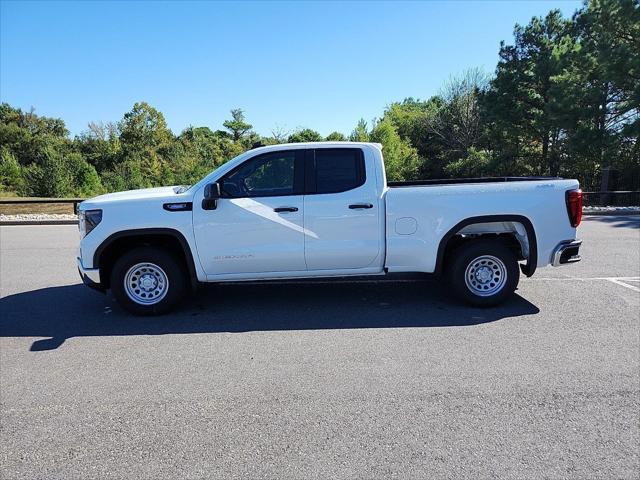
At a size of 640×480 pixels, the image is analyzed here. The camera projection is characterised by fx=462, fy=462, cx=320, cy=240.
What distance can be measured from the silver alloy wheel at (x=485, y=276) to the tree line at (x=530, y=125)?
1044 cm

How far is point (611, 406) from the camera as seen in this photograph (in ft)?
11.1

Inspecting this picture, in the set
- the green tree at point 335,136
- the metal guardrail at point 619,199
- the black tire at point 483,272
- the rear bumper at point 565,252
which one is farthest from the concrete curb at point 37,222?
the green tree at point 335,136

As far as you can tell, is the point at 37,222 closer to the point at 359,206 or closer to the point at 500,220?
the point at 359,206

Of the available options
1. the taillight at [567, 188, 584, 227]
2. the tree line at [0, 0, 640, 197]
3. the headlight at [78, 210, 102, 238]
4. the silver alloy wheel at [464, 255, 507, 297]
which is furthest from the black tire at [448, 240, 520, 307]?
the tree line at [0, 0, 640, 197]

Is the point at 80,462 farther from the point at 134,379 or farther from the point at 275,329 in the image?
the point at 275,329

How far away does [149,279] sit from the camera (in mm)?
5641

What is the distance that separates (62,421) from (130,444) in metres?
0.68

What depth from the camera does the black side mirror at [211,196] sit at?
530 cm

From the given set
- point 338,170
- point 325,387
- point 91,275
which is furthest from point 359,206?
point 91,275

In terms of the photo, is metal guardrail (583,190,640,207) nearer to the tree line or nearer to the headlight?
the tree line

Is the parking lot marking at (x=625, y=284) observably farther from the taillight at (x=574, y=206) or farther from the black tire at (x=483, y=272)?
the black tire at (x=483, y=272)

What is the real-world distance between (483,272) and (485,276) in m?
0.06

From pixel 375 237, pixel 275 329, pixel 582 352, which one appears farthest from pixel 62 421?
pixel 582 352

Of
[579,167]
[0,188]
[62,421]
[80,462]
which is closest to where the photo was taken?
[80,462]
